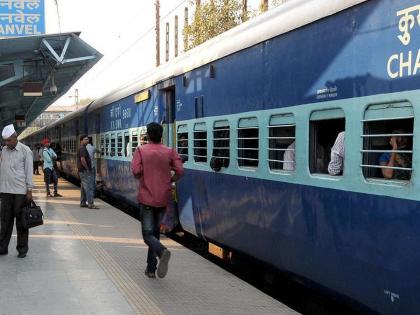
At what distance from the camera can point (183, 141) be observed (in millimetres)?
8086

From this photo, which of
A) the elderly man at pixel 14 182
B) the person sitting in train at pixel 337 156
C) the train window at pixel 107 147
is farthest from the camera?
the train window at pixel 107 147

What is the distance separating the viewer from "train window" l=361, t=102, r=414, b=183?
346cm

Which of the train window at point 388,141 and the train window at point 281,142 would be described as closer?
the train window at point 388,141

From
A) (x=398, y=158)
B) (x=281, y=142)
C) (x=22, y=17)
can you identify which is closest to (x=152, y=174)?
(x=281, y=142)

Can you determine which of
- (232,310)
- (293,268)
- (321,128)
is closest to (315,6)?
(321,128)

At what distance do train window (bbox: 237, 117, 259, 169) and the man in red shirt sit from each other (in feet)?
2.22

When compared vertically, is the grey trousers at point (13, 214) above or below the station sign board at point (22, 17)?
below

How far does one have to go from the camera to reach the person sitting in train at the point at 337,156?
409cm

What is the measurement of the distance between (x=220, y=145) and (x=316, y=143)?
209 centimetres

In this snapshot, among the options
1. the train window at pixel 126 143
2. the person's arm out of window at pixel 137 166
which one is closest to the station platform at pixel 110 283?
the person's arm out of window at pixel 137 166

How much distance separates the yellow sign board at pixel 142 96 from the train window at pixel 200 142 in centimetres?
294

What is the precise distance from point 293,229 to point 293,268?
36 cm

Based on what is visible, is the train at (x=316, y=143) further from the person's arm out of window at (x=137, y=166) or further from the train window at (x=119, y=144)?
the train window at (x=119, y=144)

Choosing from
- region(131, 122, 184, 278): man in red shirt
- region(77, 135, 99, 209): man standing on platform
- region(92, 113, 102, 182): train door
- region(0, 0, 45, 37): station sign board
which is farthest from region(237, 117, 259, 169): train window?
region(0, 0, 45, 37): station sign board
